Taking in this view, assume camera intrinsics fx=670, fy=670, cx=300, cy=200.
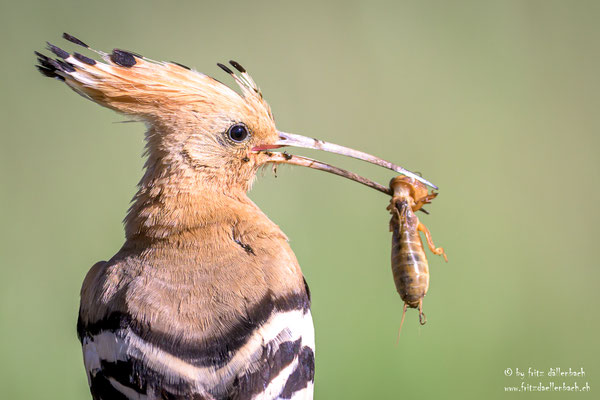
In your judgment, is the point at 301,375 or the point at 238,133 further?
the point at 238,133

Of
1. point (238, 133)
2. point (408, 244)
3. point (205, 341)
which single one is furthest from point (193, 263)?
point (408, 244)

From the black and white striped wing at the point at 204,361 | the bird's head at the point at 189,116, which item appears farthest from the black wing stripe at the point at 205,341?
the bird's head at the point at 189,116

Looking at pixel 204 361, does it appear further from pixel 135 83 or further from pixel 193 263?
pixel 135 83

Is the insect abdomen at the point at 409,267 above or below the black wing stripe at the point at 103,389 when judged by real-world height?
above

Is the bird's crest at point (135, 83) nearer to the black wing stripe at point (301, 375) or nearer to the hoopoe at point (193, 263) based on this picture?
the hoopoe at point (193, 263)

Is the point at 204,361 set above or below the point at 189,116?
below

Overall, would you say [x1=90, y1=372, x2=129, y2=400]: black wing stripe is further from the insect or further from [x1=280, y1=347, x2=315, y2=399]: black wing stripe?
the insect

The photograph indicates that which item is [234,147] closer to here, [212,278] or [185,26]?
[212,278]

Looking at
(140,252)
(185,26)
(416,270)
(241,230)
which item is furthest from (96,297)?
(185,26)
